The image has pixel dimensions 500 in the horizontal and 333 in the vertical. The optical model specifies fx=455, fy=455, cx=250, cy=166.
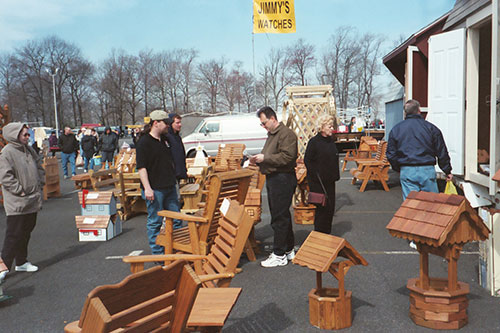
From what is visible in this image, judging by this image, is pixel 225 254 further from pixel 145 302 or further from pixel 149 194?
pixel 145 302

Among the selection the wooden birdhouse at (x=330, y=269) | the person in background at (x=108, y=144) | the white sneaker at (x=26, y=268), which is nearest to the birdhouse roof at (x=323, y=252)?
the wooden birdhouse at (x=330, y=269)

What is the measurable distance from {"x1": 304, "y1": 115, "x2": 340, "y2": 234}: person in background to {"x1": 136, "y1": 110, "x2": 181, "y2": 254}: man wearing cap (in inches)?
64.2

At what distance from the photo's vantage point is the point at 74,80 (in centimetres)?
6512

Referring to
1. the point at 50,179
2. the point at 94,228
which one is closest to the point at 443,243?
the point at 94,228

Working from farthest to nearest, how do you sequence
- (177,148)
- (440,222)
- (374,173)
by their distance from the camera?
(374,173), (177,148), (440,222)

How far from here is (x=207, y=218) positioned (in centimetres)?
452

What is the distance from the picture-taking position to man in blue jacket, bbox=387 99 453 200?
541 cm

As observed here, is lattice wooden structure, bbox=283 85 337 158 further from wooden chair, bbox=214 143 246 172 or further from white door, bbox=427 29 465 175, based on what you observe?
white door, bbox=427 29 465 175

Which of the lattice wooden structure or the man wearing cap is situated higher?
the lattice wooden structure

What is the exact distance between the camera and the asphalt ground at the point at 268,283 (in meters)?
Result: 3.75

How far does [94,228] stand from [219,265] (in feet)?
13.1

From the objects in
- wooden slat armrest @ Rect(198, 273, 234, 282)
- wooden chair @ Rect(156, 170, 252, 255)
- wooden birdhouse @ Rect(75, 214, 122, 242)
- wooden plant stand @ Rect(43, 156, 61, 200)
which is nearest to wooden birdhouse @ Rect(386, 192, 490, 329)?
wooden slat armrest @ Rect(198, 273, 234, 282)

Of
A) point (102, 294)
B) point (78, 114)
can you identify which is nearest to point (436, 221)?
point (102, 294)

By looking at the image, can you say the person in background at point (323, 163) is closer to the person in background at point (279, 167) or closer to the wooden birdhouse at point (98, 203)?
the person in background at point (279, 167)
